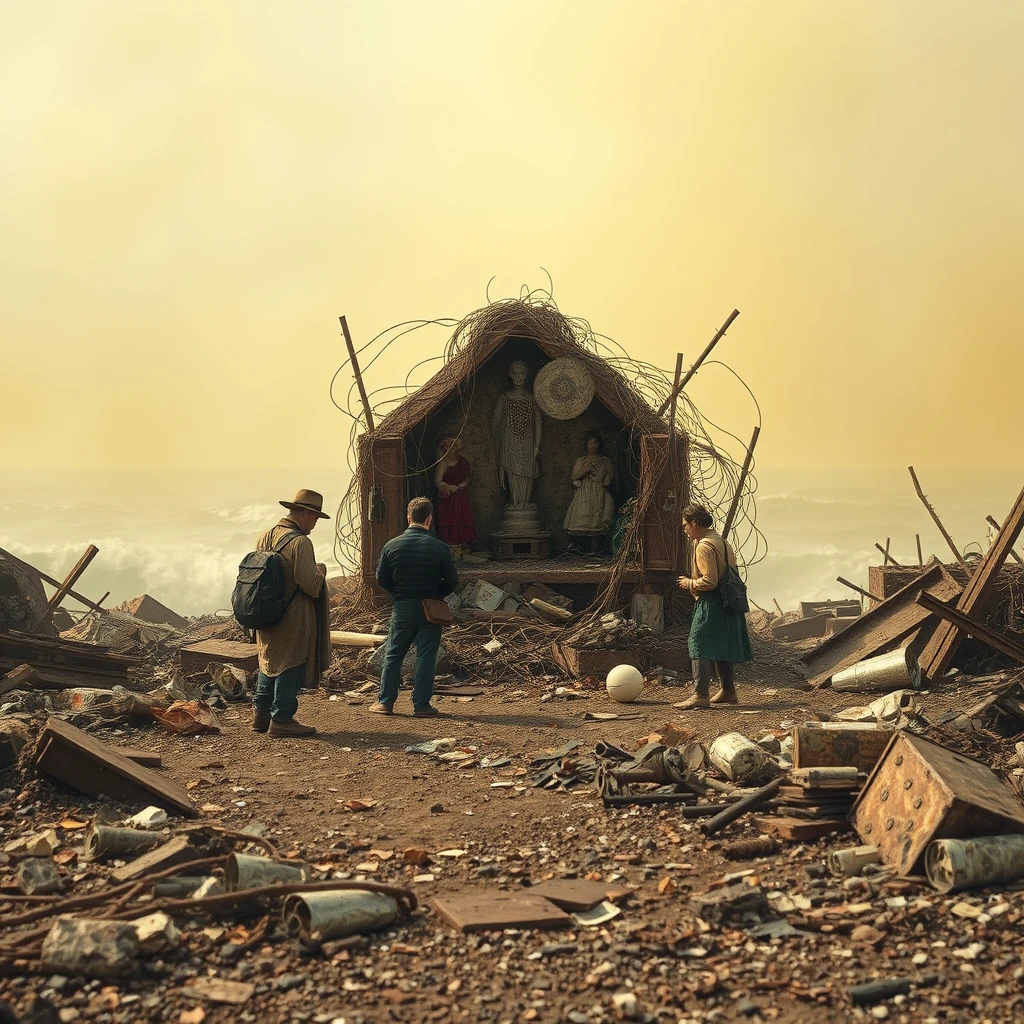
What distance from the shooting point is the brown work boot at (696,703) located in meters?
10.5

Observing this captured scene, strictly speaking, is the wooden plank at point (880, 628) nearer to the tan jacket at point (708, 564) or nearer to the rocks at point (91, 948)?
the tan jacket at point (708, 564)

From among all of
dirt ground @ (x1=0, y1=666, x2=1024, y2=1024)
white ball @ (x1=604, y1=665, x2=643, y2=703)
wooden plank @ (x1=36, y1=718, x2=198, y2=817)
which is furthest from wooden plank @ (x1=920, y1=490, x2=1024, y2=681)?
wooden plank @ (x1=36, y1=718, x2=198, y2=817)

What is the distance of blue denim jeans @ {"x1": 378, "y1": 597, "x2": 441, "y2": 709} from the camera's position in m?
10.2

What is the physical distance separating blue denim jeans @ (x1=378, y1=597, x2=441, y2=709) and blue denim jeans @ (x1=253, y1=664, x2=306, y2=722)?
1.06 meters

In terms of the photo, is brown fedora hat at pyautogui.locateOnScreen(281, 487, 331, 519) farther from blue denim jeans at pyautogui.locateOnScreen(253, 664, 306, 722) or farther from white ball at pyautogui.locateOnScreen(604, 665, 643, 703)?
white ball at pyautogui.locateOnScreen(604, 665, 643, 703)

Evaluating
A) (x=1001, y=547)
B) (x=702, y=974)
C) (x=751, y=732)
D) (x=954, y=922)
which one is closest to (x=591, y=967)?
(x=702, y=974)

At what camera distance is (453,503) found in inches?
612

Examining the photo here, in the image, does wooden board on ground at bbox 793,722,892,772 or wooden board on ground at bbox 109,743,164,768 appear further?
wooden board on ground at bbox 109,743,164,768

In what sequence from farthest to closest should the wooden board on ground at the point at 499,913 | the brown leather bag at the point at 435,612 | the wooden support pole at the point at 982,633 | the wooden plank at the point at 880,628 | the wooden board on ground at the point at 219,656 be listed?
the wooden board on ground at the point at 219,656
the wooden plank at the point at 880,628
the wooden support pole at the point at 982,633
the brown leather bag at the point at 435,612
the wooden board on ground at the point at 499,913

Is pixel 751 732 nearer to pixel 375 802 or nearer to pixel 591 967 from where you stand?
pixel 375 802

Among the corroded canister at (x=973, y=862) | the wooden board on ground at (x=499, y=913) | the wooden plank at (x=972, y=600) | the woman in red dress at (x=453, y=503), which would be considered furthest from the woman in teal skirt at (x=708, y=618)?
the woman in red dress at (x=453, y=503)

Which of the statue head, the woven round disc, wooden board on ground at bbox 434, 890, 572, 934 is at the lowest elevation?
wooden board on ground at bbox 434, 890, 572, 934

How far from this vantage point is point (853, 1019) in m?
4.17

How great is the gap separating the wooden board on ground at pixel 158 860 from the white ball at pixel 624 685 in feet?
19.2
